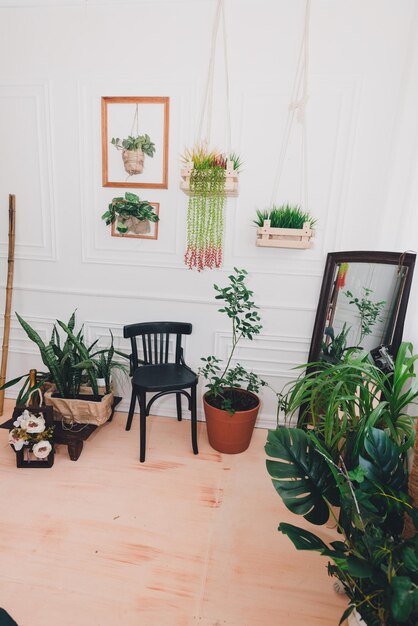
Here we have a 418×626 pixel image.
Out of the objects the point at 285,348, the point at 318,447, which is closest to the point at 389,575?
the point at 318,447

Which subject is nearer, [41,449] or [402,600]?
[402,600]

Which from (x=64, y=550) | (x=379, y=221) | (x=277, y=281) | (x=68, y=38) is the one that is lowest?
(x=64, y=550)

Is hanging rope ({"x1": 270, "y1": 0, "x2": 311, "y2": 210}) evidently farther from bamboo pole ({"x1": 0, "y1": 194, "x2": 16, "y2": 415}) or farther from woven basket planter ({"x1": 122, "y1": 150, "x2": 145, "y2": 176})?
bamboo pole ({"x1": 0, "y1": 194, "x2": 16, "y2": 415})

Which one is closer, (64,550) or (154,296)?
(64,550)

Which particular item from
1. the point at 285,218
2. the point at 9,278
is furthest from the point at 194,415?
the point at 9,278

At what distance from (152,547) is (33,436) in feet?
3.18

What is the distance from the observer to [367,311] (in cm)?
217

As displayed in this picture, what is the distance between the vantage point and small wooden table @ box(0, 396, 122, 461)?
2.15m

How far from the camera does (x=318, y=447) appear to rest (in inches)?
48.1

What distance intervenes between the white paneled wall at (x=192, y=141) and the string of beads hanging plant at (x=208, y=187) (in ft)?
0.19

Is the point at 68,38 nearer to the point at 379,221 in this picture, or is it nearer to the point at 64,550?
the point at 379,221

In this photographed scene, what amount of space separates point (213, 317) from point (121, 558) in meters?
1.53

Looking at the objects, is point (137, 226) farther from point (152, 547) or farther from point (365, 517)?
point (365, 517)

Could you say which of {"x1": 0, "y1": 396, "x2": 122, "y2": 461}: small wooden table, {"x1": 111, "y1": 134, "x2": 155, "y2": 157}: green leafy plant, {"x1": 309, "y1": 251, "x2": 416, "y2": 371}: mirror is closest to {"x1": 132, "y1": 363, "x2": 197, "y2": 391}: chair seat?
{"x1": 0, "y1": 396, "x2": 122, "y2": 461}: small wooden table
